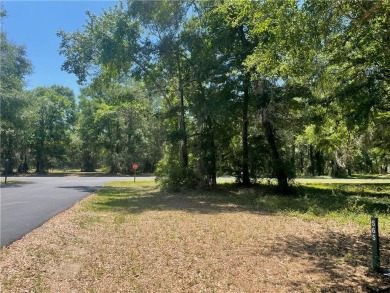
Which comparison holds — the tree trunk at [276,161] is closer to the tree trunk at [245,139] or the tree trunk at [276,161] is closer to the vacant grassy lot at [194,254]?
the tree trunk at [245,139]

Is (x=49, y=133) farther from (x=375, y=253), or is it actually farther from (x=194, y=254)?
(x=375, y=253)

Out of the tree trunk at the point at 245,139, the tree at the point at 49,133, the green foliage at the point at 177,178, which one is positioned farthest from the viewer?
the tree at the point at 49,133

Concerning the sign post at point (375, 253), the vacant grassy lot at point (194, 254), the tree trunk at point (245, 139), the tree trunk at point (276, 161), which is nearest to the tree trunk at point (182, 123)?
the tree trunk at point (245, 139)

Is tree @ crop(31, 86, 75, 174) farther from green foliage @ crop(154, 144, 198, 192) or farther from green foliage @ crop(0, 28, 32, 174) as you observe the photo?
green foliage @ crop(154, 144, 198, 192)

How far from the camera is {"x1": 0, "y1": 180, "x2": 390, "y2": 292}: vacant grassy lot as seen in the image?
4488 millimetres

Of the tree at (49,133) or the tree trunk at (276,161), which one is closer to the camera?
the tree trunk at (276,161)

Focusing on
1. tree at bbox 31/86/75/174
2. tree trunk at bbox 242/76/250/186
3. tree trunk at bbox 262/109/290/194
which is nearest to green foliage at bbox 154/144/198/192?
tree trunk at bbox 242/76/250/186

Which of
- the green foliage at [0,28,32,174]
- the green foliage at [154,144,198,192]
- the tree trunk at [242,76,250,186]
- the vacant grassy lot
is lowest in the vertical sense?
the vacant grassy lot

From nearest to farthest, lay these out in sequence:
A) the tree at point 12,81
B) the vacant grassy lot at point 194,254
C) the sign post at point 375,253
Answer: the vacant grassy lot at point 194,254 < the sign post at point 375,253 < the tree at point 12,81

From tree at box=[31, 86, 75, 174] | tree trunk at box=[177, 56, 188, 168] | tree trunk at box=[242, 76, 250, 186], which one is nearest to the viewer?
tree trunk at box=[242, 76, 250, 186]

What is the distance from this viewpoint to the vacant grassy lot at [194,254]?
14.7ft

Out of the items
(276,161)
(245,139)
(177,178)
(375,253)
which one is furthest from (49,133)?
(375,253)

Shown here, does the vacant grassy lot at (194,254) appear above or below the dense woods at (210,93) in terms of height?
below

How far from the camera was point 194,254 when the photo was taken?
588 cm
